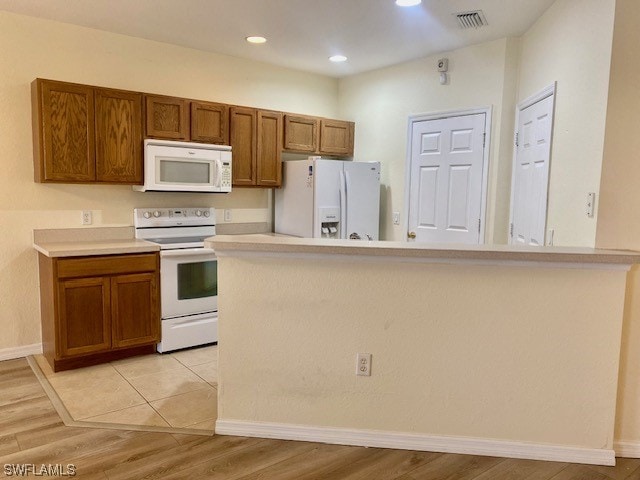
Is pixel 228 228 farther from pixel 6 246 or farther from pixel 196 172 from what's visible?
pixel 6 246

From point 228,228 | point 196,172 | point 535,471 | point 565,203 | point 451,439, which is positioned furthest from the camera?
point 228,228

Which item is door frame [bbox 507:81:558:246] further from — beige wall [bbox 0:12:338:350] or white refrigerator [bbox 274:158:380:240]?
beige wall [bbox 0:12:338:350]

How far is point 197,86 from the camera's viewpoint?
416cm

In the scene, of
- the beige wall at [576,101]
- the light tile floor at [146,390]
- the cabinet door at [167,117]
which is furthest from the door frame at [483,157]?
the light tile floor at [146,390]

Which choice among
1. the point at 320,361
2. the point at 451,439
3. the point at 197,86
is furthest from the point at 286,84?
the point at 451,439

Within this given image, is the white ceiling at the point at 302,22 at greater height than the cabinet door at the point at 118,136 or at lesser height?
greater

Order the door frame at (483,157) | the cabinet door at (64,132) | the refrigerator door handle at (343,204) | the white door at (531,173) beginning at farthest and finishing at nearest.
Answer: the refrigerator door handle at (343,204) < the door frame at (483,157) < the cabinet door at (64,132) < the white door at (531,173)

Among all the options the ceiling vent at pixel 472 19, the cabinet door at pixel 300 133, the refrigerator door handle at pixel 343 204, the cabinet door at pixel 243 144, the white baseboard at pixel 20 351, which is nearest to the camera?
the ceiling vent at pixel 472 19

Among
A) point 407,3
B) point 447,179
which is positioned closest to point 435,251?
point 407,3

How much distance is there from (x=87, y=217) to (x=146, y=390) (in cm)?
153

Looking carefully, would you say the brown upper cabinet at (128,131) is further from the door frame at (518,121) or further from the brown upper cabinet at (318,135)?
the door frame at (518,121)

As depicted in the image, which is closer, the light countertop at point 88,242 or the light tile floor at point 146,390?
the light tile floor at point 146,390

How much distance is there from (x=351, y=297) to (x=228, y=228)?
95.5 inches

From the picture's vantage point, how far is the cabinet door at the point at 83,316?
3197 millimetres
